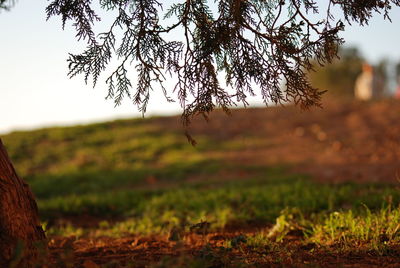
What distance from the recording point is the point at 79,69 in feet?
13.3

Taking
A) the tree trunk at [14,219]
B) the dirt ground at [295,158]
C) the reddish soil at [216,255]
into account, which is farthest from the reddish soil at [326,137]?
the tree trunk at [14,219]

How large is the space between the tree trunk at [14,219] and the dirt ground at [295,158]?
0.32 m

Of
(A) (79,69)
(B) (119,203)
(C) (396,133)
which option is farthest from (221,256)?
(C) (396,133)

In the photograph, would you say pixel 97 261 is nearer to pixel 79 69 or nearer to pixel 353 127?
pixel 79 69

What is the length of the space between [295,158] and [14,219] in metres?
10.5

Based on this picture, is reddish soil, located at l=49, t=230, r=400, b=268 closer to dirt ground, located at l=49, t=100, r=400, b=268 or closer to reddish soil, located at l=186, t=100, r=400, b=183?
dirt ground, located at l=49, t=100, r=400, b=268

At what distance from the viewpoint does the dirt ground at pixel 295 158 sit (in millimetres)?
3891

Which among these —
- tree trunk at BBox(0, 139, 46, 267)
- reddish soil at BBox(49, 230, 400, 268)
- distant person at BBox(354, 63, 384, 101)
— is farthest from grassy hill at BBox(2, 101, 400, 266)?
distant person at BBox(354, 63, 384, 101)

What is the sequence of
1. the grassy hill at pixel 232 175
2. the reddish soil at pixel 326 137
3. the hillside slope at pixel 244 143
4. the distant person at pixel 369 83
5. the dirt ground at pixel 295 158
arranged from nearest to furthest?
the dirt ground at pixel 295 158
the grassy hill at pixel 232 175
the reddish soil at pixel 326 137
the hillside slope at pixel 244 143
the distant person at pixel 369 83

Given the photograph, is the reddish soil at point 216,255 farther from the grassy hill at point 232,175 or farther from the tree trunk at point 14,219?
the tree trunk at point 14,219

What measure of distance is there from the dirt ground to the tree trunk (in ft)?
1.04

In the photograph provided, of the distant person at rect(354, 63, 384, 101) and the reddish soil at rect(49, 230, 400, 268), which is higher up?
the distant person at rect(354, 63, 384, 101)

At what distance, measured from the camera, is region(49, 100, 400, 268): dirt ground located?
3891mm

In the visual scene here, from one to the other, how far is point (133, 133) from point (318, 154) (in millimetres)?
7136
